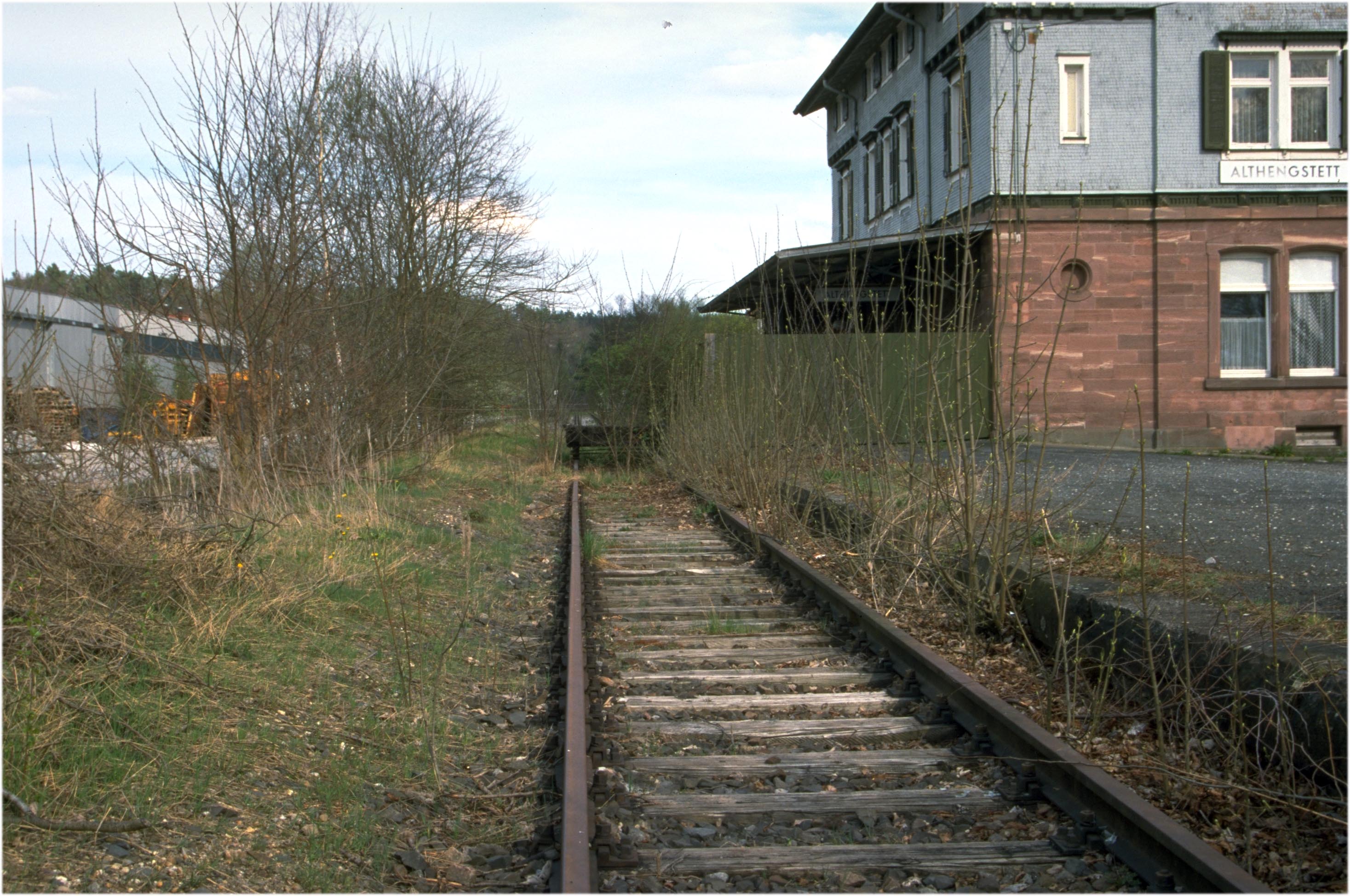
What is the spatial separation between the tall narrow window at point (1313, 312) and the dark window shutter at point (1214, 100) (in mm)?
2994

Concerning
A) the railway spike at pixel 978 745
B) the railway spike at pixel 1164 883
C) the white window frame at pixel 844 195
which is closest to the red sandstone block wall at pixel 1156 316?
the white window frame at pixel 844 195

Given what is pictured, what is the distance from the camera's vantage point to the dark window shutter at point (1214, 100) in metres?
20.6

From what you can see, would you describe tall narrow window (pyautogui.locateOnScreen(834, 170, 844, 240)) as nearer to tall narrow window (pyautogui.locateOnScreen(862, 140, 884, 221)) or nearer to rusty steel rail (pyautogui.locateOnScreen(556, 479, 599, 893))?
tall narrow window (pyautogui.locateOnScreen(862, 140, 884, 221))

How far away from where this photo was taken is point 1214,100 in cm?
2067

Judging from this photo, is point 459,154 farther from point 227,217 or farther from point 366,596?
point 366,596

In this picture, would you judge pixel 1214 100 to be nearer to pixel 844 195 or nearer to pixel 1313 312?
pixel 1313 312

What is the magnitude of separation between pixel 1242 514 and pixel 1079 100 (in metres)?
14.0

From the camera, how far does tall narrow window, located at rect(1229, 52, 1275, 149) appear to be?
2098 centimetres

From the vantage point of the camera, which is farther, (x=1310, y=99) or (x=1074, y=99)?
(x=1310, y=99)

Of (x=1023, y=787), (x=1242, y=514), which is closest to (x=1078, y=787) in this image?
(x=1023, y=787)

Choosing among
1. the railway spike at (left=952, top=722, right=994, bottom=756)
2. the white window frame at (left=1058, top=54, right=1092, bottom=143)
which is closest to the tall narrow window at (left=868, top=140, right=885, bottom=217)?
the white window frame at (left=1058, top=54, right=1092, bottom=143)

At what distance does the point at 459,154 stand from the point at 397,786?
19.7 m

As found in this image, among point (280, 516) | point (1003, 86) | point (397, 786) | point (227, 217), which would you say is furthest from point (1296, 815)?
point (1003, 86)

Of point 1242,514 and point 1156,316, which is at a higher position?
point 1156,316
